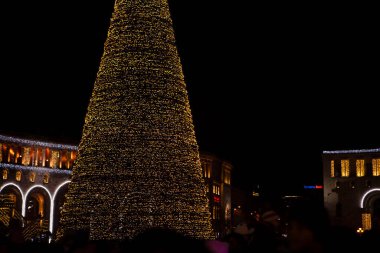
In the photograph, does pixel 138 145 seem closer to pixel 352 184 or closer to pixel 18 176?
pixel 18 176

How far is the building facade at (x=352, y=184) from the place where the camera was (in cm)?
6906

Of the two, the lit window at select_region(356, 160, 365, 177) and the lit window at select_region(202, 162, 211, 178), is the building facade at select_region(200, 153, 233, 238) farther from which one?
the lit window at select_region(356, 160, 365, 177)

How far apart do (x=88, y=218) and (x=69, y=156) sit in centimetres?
4952

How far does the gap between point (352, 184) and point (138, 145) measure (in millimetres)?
53300

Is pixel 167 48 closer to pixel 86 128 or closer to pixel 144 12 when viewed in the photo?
pixel 144 12

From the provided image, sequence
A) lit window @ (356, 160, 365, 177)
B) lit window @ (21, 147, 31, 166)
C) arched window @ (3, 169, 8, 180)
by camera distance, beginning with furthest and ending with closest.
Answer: lit window @ (356, 160, 365, 177) → lit window @ (21, 147, 31, 166) → arched window @ (3, 169, 8, 180)

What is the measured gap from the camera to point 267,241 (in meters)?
6.39

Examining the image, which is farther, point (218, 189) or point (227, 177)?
point (227, 177)

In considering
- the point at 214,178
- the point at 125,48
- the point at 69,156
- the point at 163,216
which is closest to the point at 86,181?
the point at 163,216

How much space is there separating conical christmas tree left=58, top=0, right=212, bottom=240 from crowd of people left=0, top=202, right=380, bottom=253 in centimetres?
1180

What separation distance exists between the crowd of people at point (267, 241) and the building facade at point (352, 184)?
206 ft

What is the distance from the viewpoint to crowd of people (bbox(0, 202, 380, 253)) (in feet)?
11.0

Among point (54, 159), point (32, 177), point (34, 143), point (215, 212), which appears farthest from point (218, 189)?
point (34, 143)

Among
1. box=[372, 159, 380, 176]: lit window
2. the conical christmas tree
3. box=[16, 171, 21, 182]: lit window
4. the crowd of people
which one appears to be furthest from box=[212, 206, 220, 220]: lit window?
the crowd of people
